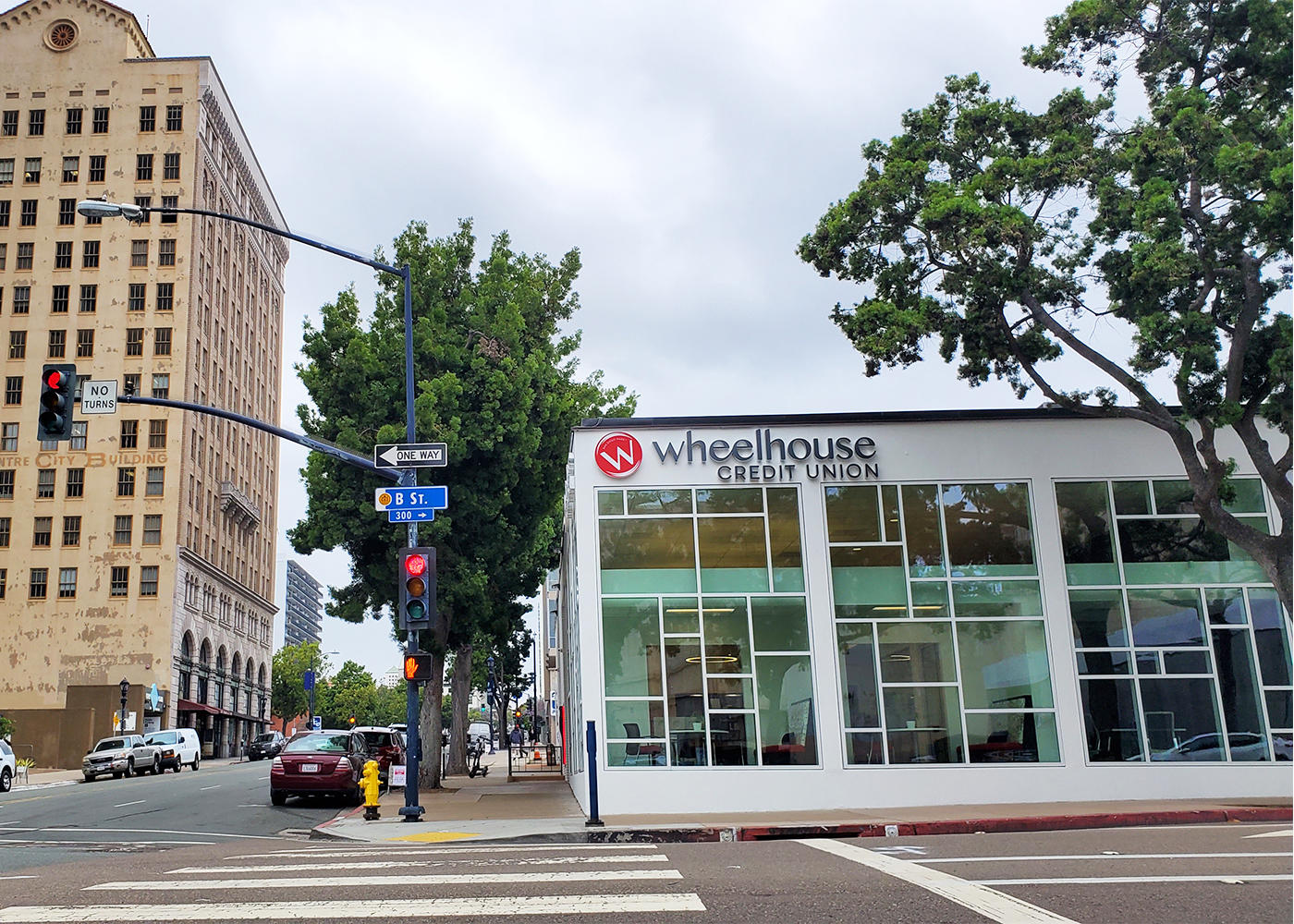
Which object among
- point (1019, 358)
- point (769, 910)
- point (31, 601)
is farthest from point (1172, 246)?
point (31, 601)

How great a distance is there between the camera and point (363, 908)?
764 cm

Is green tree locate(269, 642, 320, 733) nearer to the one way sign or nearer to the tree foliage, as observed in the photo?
the tree foliage

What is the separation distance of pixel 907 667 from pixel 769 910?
12.2 metres

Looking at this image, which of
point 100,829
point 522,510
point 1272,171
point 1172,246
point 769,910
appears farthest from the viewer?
point 522,510

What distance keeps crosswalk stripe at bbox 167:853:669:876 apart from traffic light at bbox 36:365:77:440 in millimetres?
7919

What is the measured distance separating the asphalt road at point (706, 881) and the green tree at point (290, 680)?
10486 centimetres

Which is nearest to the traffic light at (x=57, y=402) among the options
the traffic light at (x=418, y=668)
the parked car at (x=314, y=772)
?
the traffic light at (x=418, y=668)

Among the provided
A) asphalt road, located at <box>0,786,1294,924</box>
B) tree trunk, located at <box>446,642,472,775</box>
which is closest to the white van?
tree trunk, located at <box>446,642,472,775</box>

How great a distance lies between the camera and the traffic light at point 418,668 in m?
17.6

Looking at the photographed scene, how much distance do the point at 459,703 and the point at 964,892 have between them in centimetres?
2738

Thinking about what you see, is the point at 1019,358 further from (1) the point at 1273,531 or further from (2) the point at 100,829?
(2) the point at 100,829

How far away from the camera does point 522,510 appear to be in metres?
28.0

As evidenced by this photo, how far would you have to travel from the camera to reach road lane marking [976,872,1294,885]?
8289mm

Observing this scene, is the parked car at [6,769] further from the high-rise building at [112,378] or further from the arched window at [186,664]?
the arched window at [186,664]
